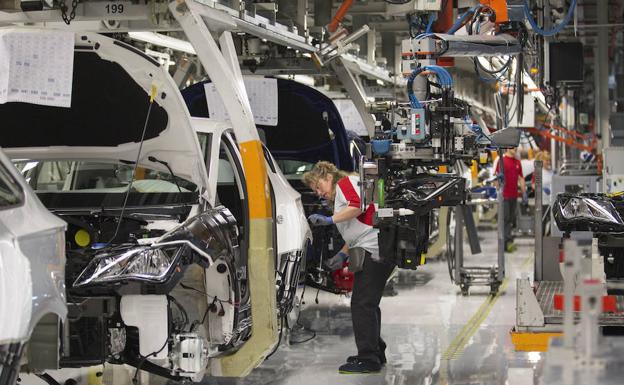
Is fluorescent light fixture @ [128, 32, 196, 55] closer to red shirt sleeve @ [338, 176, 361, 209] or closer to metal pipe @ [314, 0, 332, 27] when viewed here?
metal pipe @ [314, 0, 332, 27]

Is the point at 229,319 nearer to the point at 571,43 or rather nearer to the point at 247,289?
the point at 247,289

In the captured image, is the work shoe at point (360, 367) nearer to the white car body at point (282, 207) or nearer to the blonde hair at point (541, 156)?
the white car body at point (282, 207)

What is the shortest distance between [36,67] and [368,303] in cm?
314

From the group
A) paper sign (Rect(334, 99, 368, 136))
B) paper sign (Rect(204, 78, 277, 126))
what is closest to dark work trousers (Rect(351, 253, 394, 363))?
paper sign (Rect(204, 78, 277, 126))

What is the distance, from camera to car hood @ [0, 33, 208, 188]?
685 cm

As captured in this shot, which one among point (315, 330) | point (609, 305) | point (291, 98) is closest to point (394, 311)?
point (315, 330)

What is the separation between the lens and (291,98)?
33.9 feet

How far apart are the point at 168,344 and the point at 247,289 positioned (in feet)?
3.95

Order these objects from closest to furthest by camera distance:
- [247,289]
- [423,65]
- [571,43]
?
[247,289] < [423,65] < [571,43]

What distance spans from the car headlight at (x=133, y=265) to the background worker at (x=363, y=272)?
2700 mm

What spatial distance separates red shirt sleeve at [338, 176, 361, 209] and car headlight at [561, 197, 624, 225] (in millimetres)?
1639

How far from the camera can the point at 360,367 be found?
27.5 feet

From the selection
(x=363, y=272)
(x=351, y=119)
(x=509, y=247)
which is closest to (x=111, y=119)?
(x=363, y=272)

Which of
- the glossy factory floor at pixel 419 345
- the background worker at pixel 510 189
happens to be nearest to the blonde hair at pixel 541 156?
the background worker at pixel 510 189
